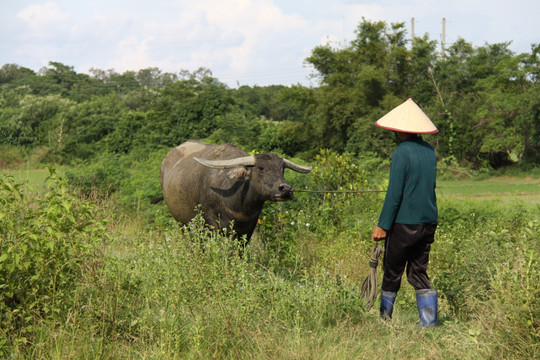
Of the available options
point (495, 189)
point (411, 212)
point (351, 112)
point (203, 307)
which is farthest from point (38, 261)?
point (351, 112)

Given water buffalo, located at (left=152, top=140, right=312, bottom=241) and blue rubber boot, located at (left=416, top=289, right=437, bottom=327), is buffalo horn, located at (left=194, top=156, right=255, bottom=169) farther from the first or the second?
blue rubber boot, located at (left=416, top=289, right=437, bottom=327)

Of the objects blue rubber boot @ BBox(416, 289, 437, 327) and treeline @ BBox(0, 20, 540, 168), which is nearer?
blue rubber boot @ BBox(416, 289, 437, 327)

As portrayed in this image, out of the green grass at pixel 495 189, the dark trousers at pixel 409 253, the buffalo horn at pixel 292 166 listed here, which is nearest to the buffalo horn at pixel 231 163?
the buffalo horn at pixel 292 166

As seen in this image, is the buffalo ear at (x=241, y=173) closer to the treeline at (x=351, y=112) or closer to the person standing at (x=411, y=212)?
the person standing at (x=411, y=212)

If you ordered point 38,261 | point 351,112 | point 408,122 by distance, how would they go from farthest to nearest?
point 351,112 < point 408,122 < point 38,261

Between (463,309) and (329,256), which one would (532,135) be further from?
(463,309)

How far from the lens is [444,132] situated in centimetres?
2550

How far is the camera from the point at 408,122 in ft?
16.5

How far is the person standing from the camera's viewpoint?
16.1ft

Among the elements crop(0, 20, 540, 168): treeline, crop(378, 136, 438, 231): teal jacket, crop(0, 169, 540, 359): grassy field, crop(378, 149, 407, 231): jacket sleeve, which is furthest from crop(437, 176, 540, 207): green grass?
crop(0, 169, 540, 359): grassy field

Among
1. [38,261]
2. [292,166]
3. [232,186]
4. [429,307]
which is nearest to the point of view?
[38,261]

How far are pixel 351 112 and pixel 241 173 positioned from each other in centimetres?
2018

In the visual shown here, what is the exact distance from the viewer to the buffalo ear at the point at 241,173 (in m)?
6.67

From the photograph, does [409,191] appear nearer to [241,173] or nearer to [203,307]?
[203,307]
